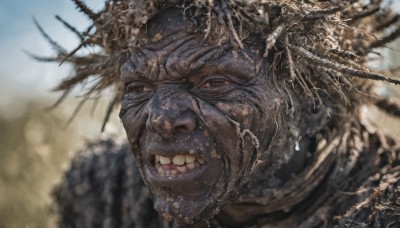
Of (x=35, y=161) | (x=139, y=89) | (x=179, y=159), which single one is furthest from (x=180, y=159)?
(x=35, y=161)

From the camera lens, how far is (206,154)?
134 inches

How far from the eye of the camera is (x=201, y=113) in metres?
3.41

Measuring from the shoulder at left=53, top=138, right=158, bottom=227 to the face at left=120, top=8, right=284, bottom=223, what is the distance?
863 millimetres

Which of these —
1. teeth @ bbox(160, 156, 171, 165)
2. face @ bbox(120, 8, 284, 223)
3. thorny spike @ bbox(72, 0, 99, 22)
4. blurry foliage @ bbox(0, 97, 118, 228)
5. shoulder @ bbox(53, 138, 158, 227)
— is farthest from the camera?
blurry foliage @ bbox(0, 97, 118, 228)

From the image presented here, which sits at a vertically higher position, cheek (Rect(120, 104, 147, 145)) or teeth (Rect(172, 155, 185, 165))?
cheek (Rect(120, 104, 147, 145))

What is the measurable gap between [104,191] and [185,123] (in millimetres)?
1465

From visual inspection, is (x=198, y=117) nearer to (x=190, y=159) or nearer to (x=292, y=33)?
(x=190, y=159)

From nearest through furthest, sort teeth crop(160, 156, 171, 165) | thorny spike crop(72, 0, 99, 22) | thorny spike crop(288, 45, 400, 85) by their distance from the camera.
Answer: thorny spike crop(288, 45, 400, 85) < teeth crop(160, 156, 171, 165) < thorny spike crop(72, 0, 99, 22)

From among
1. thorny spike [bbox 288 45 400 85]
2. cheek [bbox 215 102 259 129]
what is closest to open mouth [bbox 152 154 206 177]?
cheek [bbox 215 102 259 129]

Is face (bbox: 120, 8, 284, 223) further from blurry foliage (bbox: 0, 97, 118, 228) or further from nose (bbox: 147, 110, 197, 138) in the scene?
blurry foliage (bbox: 0, 97, 118, 228)

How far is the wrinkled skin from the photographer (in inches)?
134

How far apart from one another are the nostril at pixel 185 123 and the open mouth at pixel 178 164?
0.14 m

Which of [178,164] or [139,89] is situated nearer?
[178,164]

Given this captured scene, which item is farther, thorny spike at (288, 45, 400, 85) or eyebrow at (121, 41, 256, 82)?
Answer: eyebrow at (121, 41, 256, 82)
